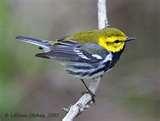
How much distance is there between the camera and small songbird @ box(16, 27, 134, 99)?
22.0 ft

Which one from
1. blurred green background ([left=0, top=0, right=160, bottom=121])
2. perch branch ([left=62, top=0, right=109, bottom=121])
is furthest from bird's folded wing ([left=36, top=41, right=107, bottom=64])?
blurred green background ([left=0, top=0, right=160, bottom=121])

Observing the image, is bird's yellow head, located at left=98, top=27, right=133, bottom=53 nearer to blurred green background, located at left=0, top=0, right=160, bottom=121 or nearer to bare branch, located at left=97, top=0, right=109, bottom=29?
bare branch, located at left=97, top=0, right=109, bottom=29

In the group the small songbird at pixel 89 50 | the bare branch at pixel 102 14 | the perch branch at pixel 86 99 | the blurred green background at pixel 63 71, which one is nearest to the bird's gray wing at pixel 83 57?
the small songbird at pixel 89 50

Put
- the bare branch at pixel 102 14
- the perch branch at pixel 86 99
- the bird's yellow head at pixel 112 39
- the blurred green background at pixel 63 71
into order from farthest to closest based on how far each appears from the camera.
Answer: the blurred green background at pixel 63 71 → the bare branch at pixel 102 14 → the bird's yellow head at pixel 112 39 → the perch branch at pixel 86 99

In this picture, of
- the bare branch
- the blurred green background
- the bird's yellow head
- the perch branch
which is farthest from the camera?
the blurred green background

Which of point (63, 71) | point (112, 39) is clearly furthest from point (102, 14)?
point (63, 71)

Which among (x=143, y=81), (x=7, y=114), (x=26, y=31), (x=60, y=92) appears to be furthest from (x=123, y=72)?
(x=7, y=114)

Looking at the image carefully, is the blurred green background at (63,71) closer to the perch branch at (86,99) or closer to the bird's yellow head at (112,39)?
the perch branch at (86,99)

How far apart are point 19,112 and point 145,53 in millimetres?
2102

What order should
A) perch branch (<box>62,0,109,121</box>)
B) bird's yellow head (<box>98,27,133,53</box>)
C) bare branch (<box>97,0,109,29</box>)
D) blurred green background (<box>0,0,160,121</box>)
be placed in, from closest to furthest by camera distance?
perch branch (<box>62,0,109,121</box>)
bird's yellow head (<box>98,27,133,53</box>)
bare branch (<box>97,0,109,29</box>)
blurred green background (<box>0,0,160,121</box>)

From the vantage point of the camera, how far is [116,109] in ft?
A: 29.1

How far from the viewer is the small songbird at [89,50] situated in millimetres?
6693

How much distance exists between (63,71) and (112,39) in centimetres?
224

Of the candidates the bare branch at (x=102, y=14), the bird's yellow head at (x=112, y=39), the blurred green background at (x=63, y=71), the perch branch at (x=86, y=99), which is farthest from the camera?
the blurred green background at (x=63, y=71)
